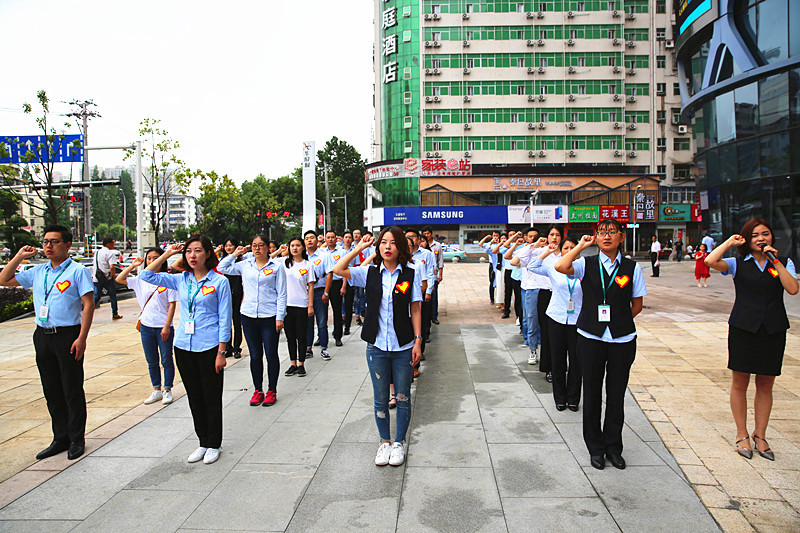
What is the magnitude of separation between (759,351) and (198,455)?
450 cm

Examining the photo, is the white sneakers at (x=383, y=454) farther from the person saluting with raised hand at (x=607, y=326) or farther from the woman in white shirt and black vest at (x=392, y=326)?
the person saluting with raised hand at (x=607, y=326)

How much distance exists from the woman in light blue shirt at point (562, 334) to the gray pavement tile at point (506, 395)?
1.07 ft

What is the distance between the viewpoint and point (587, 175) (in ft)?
145

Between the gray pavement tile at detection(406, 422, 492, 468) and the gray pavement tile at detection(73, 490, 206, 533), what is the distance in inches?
64.4

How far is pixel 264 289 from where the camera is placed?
565 centimetres

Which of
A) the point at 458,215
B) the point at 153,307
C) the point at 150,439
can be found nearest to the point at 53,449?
the point at 150,439

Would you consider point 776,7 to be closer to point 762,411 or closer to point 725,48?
point 725,48

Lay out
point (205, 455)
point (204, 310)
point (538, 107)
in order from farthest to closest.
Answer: point (538, 107), point (204, 310), point (205, 455)

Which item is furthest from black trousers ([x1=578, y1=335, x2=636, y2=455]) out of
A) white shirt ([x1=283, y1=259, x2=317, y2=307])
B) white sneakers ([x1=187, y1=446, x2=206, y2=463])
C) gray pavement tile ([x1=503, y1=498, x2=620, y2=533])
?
white shirt ([x1=283, y1=259, x2=317, y2=307])

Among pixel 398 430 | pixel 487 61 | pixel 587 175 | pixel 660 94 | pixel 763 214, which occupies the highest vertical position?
pixel 487 61

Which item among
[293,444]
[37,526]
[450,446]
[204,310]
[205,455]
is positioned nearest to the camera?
[37,526]

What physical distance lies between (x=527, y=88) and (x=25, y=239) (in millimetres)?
40183

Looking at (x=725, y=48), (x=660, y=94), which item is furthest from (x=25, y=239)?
(x=660, y=94)

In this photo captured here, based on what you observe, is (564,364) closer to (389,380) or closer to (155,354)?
(389,380)
